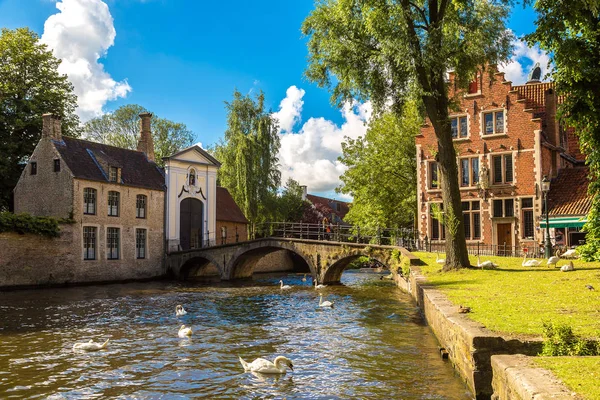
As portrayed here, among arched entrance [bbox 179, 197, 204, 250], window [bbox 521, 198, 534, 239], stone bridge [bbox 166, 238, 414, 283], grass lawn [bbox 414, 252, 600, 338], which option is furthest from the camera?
arched entrance [bbox 179, 197, 204, 250]

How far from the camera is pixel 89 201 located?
30781mm

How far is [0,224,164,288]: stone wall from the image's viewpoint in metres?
26.3

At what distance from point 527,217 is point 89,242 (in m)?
24.3

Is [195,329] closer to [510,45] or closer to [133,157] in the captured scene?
[510,45]

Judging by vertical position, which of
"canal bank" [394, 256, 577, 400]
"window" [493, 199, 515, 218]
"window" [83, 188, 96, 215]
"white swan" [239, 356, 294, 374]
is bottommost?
"white swan" [239, 356, 294, 374]

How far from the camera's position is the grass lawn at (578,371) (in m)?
4.54

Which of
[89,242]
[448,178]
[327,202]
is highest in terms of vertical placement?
[327,202]

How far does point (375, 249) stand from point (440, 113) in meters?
10.00

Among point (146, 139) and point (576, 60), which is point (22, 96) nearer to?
point (146, 139)

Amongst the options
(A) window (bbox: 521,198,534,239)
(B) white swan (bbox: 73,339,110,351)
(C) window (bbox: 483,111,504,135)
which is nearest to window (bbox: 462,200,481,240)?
(A) window (bbox: 521,198,534,239)

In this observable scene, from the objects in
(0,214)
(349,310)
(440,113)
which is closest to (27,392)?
(349,310)

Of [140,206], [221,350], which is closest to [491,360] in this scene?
[221,350]

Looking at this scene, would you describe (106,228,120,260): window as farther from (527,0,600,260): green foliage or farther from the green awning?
(527,0,600,260): green foliage

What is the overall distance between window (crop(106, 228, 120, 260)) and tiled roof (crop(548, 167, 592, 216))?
24.5m
